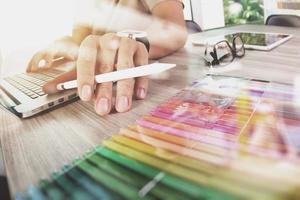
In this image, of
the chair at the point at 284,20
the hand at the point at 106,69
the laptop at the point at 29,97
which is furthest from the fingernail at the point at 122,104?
the chair at the point at 284,20

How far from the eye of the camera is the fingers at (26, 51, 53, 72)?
0.82m

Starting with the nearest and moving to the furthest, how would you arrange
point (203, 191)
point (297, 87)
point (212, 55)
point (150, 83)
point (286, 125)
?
point (203, 191) → point (286, 125) → point (297, 87) → point (150, 83) → point (212, 55)

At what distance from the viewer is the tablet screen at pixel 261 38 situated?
31.2 inches

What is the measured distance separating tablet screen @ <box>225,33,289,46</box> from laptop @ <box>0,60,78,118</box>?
52 cm

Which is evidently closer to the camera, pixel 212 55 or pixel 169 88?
pixel 169 88

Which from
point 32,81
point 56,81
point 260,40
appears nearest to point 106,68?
point 56,81

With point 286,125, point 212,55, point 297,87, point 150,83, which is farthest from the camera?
point 212,55

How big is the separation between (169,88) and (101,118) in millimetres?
154

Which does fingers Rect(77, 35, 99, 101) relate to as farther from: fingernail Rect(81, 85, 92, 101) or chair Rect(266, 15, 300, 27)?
chair Rect(266, 15, 300, 27)

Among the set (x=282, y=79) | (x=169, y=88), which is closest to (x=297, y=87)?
(x=282, y=79)

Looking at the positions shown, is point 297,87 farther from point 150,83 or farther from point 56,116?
point 56,116

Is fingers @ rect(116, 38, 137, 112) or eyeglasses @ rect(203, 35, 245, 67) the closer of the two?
fingers @ rect(116, 38, 137, 112)

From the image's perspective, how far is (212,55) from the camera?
70cm

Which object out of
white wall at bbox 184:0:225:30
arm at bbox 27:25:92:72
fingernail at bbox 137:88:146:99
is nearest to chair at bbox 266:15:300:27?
arm at bbox 27:25:92:72
